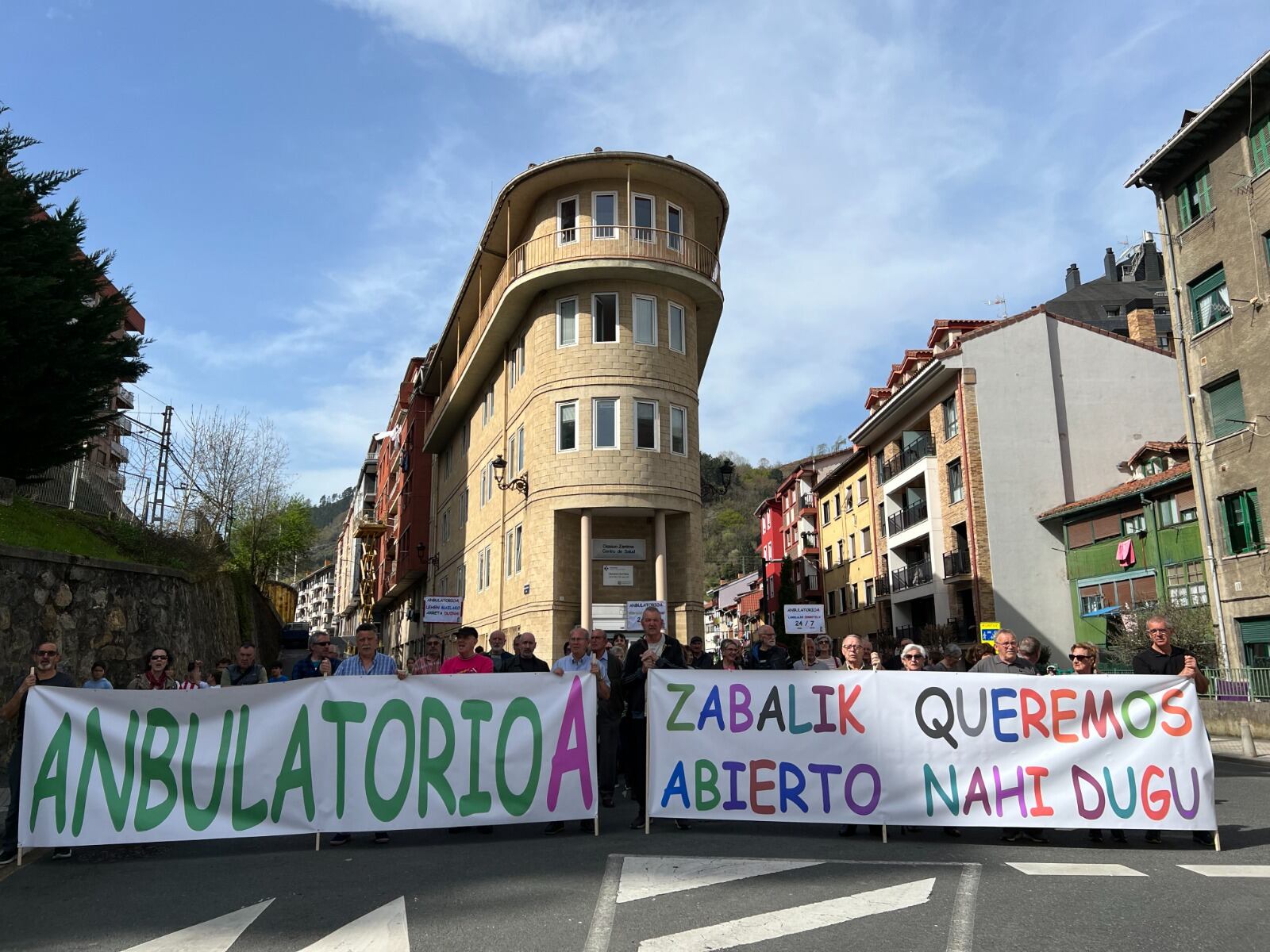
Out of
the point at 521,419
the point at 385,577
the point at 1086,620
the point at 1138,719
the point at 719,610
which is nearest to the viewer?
the point at 1138,719

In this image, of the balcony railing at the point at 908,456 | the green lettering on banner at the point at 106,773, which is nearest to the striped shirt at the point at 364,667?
the green lettering on banner at the point at 106,773

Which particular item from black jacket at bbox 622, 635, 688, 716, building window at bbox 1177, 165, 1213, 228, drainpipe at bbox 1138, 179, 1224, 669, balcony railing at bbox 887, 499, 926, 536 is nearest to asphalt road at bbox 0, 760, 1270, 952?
black jacket at bbox 622, 635, 688, 716

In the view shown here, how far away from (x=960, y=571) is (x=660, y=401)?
16.6 meters

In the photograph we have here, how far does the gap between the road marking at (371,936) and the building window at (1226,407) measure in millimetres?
27045

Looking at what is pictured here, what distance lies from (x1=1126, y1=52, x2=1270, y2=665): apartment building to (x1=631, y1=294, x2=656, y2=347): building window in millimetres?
15579

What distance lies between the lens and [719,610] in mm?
102438

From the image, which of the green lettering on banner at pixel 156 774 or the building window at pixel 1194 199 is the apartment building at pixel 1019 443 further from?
the green lettering on banner at pixel 156 774

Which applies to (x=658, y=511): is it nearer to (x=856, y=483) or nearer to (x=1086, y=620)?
(x=1086, y=620)

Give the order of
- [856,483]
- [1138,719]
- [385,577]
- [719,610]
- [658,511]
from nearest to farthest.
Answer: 1. [1138,719]
2. [658,511]
3. [856,483]
4. [385,577]
5. [719,610]

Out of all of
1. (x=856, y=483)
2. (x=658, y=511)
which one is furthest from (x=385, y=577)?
(x=658, y=511)

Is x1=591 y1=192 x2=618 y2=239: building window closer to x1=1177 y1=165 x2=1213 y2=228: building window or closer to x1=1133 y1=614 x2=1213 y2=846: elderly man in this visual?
x1=1177 y1=165 x2=1213 y2=228: building window

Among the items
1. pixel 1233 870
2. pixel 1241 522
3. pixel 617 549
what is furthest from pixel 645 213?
pixel 1233 870

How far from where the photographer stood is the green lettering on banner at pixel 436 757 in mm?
7703

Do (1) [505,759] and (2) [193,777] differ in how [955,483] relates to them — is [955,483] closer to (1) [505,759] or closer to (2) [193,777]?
(1) [505,759]
